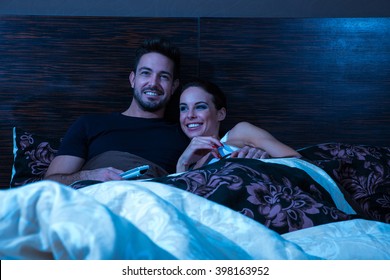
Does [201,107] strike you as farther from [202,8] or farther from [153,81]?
[202,8]

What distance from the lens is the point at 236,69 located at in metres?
2.51

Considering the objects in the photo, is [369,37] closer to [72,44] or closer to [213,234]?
[72,44]

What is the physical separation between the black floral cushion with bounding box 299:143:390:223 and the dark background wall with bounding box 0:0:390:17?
36.7 inches

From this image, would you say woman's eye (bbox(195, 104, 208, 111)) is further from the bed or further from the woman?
the bed

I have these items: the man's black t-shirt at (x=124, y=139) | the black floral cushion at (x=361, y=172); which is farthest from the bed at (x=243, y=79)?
the man's black t-shirt at (x=124, y=139)

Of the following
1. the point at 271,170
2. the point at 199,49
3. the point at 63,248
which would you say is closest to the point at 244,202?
the point at 271,170

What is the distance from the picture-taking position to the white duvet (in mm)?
583

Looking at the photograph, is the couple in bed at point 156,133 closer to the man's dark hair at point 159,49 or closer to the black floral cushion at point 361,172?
the man's dark hair at point 159,49

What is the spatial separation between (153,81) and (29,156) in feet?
2.25

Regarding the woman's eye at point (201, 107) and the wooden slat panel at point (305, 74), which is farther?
the wooden slat panel at point (305, 74)

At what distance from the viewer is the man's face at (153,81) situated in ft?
7.86

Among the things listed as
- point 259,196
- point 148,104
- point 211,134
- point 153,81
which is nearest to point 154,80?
point 153,81

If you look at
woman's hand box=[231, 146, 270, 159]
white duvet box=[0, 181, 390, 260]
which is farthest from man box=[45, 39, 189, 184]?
white duvet box=[0, 181, 390, 260]

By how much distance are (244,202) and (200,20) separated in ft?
4.80
